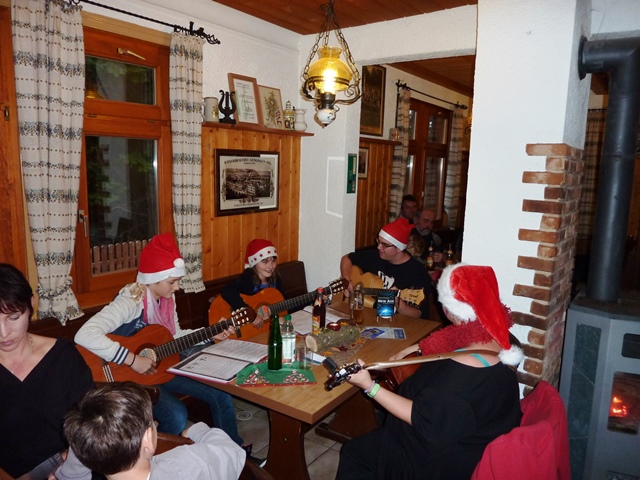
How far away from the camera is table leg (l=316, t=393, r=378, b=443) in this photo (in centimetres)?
302

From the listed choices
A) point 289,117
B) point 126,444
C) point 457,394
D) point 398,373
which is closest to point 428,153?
point 289,117

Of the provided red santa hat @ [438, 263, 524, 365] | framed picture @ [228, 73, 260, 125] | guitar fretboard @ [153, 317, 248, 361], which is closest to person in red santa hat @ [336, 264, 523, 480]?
red santa hat @ [438, 263, 524, 365]

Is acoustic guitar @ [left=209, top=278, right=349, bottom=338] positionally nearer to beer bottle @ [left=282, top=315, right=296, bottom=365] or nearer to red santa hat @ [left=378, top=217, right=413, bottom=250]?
red santa hat @ [left=378, top=217, right=413, bottom=250]

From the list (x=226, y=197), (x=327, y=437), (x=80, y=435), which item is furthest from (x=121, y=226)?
(x=80, y=435)

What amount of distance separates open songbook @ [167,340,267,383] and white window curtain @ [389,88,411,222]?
4.27 m

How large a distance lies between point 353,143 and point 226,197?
4.64ft

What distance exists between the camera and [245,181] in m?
4.20

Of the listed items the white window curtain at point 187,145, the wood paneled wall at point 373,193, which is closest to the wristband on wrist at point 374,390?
the white window curtain at point 187,145

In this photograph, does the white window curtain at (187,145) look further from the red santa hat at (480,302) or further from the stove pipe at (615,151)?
the stove pipe at (615,151)

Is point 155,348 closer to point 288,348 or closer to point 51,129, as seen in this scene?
point 288,348

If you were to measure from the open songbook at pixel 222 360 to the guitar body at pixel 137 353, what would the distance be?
0.32 meters

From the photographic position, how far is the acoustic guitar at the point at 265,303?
3070 millimetres

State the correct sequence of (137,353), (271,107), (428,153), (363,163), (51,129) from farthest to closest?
(428,153)
(363,163)
(271,107)
(51,129)
(137,353)

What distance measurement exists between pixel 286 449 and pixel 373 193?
14.3 ft
